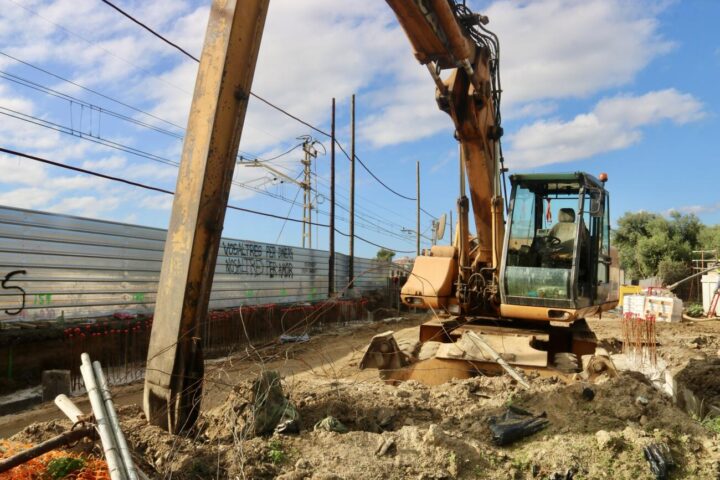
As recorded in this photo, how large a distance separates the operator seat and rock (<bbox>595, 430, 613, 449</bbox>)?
350 centimetres

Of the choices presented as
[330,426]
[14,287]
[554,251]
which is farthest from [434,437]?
[14,287]

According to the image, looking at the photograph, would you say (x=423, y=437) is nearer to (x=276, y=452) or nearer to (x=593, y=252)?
(x=276, y=452)

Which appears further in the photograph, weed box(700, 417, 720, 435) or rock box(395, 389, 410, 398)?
rock box(395, 389, 410, 398)

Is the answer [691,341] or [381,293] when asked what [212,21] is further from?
[381,293]

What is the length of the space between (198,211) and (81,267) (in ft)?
25.6

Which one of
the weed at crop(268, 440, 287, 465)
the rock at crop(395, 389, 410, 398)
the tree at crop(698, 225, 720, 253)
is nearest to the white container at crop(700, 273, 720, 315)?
the tree at crop(698, 225, 720, 253)

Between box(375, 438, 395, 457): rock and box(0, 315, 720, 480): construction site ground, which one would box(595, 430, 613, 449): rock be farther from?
box(375, 438, 395, 457): rock

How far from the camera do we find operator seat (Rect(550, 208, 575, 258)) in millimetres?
7515

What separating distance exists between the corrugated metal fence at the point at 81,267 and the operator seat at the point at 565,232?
105 inches

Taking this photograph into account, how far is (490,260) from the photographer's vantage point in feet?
26.9

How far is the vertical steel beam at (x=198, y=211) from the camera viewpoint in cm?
395

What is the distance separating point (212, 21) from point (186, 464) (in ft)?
10.6

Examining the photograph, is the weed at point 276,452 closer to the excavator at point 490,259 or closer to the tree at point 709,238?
the excavator at point 490,259

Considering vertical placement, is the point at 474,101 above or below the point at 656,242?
below
